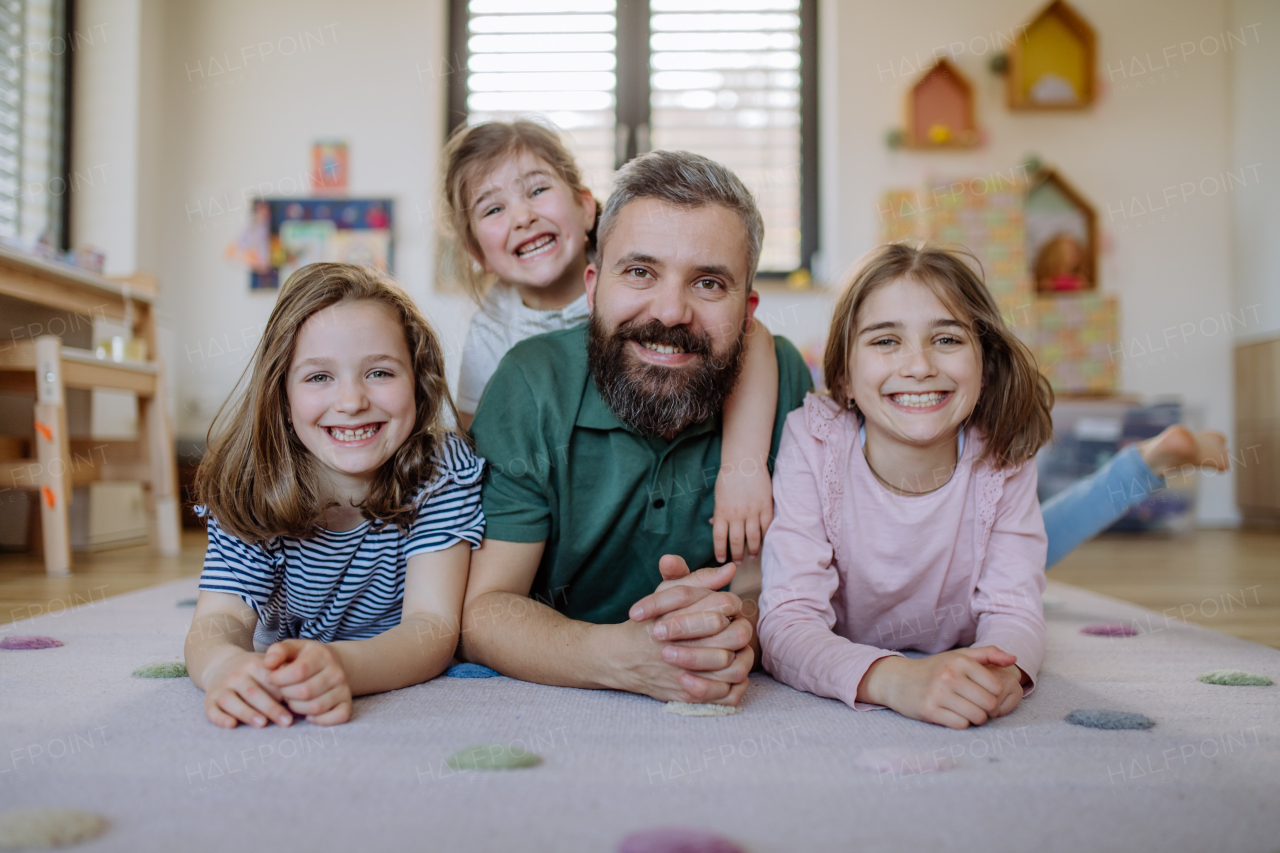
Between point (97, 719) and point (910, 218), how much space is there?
3.61 meters

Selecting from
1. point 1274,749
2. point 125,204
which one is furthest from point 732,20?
point 1274,749

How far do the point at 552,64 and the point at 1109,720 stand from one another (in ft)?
12.2

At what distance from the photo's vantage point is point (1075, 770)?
0.75m

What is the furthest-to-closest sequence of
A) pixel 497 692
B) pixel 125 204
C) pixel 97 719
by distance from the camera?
1. pixel 125 204
2. pixel 497 692
3. pixel 97 719

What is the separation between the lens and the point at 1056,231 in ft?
12.8

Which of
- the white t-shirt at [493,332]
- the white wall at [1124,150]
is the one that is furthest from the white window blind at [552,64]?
the white t-shirt at [493,332]

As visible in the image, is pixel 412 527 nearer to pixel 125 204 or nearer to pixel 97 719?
pixel 97 719

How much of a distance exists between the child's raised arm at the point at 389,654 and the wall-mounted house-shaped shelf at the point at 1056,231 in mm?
3501

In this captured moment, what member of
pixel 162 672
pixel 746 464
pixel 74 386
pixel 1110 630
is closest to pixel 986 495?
pixel 746 464

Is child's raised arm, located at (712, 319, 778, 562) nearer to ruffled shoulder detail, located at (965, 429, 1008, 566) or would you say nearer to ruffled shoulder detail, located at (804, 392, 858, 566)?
ruffled shoulder detail, located at (804, 392, 858, 566)

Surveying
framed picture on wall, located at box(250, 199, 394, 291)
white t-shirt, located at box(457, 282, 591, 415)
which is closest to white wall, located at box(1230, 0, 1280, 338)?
white t-shirt, located at box(457, 282, 591, 415)

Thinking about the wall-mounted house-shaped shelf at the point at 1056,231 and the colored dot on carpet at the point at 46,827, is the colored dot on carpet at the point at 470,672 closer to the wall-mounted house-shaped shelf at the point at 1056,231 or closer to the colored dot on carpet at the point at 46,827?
the colored dot on carpet at the point at 46,827

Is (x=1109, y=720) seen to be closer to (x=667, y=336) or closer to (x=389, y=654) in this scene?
(x=667, y=336)

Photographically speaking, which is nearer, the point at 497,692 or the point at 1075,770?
the point at 1075,770
